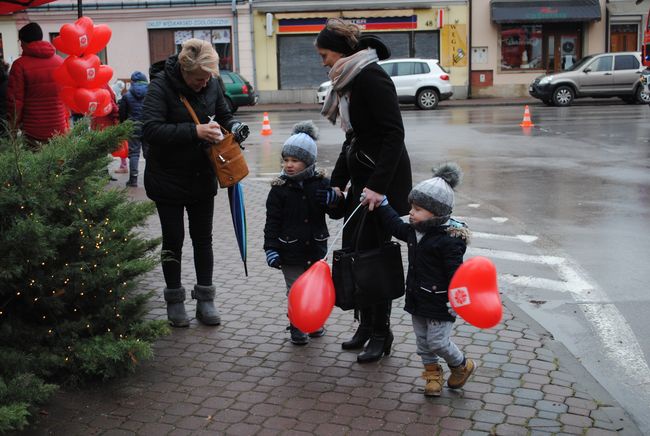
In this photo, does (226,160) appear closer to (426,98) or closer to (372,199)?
(372,199)

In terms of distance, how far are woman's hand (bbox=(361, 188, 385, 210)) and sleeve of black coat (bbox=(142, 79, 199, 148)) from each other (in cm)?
127

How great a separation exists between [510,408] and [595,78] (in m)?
26.2

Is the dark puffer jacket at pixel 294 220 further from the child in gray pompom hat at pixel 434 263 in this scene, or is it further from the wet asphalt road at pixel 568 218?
the wet asphalt road at pixel 568 218

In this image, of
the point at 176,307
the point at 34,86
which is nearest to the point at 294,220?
the point at 176,307

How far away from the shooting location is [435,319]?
4.38 m

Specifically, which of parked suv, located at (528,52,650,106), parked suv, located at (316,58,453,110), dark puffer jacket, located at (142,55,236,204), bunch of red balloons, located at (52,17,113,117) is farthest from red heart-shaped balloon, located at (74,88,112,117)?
parked suv, located at (528,52,650,106)

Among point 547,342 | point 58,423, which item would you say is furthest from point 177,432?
point 547,342

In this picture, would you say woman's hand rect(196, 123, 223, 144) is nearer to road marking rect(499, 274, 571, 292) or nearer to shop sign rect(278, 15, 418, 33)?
road marking rect(499, 274, 571, 292)

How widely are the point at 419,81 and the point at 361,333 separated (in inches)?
952

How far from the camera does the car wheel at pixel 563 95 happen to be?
28.6 meters

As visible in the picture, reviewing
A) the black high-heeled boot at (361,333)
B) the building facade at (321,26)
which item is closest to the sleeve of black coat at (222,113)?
the black high-heeled boot at (361,333)

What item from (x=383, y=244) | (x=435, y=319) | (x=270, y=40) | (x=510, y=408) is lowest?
(x=510, y=408)

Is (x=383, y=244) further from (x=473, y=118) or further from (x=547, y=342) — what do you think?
(x=473, y=118)

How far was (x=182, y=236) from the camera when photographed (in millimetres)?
5633
